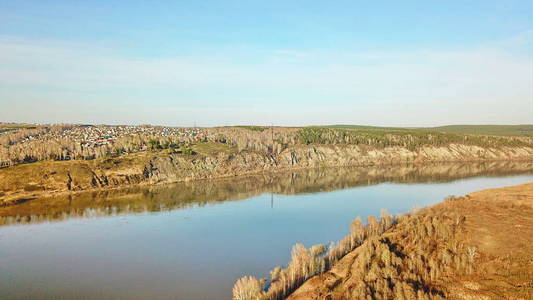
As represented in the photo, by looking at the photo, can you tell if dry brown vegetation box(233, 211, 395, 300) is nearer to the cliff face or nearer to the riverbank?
the riverbank

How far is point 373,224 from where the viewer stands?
43.8 metres

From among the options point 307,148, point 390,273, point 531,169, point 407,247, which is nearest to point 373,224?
point 407,247

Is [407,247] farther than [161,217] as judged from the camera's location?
No

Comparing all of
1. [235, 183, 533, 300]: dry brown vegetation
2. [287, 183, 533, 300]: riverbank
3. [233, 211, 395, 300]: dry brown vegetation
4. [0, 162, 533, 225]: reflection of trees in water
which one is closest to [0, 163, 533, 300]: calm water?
[0, 162, 533, 225]: reflection of trees in water

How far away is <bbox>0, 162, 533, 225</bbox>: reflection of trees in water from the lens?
223ft

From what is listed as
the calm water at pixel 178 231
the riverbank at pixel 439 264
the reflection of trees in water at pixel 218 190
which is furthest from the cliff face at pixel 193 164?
the riverbank at pixel 439 264

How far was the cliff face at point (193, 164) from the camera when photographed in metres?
87.1

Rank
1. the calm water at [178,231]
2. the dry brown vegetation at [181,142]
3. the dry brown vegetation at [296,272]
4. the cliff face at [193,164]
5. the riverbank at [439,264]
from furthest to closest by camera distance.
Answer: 1. the dry brown vegetation at [181,142]
2. the cliff face at [193,164]
3. the calm water at [178,231]
4. the dry brown vegetation at [296,272]
5. the riverbank at [439,264]

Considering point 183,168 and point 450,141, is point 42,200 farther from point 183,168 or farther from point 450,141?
point 450,141

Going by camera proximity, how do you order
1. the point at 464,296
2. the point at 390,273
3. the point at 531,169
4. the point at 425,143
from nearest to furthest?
the point at 464,296
the point at 390,273
the point at 531,169
the point at 425,143

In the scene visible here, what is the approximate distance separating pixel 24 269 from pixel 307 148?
4840 inches

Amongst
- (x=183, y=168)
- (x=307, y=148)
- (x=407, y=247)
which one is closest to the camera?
(x=407, y=247)

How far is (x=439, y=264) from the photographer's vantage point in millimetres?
31000

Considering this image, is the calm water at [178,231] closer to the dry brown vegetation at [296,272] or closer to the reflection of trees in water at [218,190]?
the reflection of trees in water at [218,190]
